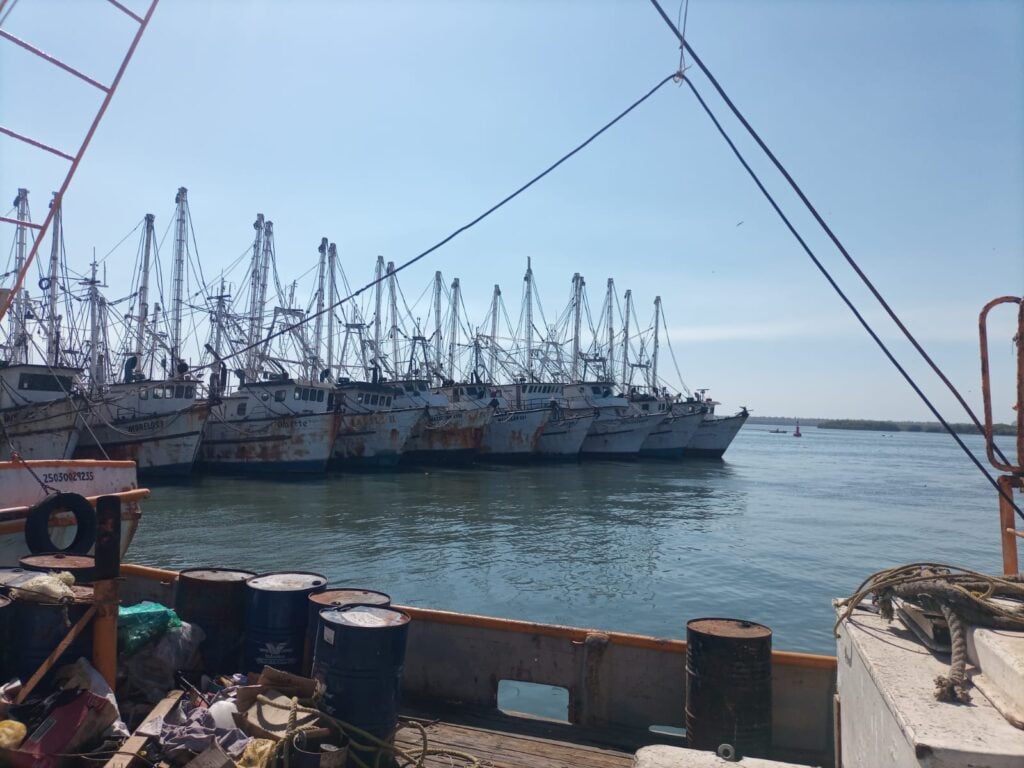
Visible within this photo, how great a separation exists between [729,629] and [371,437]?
37155 mm

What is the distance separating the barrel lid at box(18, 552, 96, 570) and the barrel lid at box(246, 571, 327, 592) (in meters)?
1.16

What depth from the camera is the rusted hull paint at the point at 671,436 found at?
60.0m

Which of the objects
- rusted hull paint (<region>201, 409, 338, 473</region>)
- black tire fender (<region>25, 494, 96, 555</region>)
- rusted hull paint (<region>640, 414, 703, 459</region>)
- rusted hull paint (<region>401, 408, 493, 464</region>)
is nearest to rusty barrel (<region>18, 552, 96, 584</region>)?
black tire fender (<region>25, 494, 96, 555</region>)

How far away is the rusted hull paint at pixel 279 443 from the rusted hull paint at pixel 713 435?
3601cm

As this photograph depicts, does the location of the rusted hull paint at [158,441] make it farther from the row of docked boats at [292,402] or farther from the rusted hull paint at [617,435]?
the rusted hull paint at [617,435]

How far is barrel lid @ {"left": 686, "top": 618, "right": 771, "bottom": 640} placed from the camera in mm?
4677

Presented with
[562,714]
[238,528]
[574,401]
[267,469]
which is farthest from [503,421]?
[562,714]

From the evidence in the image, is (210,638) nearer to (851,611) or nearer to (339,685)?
(339,685)

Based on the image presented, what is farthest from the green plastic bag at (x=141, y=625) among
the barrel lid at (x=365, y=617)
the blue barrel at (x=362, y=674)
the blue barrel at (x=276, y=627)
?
the blue barrel at (x=362, y=674)

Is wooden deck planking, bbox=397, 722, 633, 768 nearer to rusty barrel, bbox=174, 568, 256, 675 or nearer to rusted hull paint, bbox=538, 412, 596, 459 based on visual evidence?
rusty barrel, bbox=174, 568, 256, 675

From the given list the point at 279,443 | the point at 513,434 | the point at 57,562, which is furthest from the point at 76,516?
the point at 513,434

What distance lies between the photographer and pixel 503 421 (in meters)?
49.4

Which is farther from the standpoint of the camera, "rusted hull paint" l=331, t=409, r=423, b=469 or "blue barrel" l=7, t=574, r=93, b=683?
"rusted hull paint" l=331, t=409, r=423, b=469

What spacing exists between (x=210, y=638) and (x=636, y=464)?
4904 centimetres
